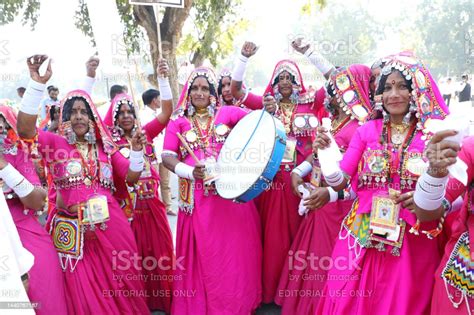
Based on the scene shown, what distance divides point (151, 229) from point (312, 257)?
1.49 metres

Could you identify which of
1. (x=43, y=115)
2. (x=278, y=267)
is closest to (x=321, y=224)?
(x=278, y=267)

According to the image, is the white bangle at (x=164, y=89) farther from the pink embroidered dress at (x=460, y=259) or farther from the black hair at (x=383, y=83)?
the pink embroidered dress at (x=460, y=259)

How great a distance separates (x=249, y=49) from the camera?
4.21 metres

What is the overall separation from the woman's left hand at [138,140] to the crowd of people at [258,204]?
0.03 m

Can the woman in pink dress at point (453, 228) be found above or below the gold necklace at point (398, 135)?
below

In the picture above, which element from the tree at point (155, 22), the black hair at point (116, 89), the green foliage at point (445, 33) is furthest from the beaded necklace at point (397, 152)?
the green foliage at point (445, 33)

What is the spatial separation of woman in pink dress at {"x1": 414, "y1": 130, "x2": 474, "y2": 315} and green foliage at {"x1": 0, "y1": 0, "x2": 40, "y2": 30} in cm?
812

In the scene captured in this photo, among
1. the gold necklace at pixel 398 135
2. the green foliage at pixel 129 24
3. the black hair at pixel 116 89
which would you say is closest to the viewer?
the gold necklace at pixel 398 135

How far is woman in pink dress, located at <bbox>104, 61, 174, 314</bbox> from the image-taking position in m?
3.91

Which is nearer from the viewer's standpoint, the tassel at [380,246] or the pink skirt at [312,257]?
the tassel at [380,246]

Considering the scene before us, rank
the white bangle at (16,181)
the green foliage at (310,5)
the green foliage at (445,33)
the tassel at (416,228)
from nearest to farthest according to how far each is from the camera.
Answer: the tassel at (416,228)
the white bangle at (16,181)
the green foliage at (310,5)
the green foliage at (445,33)

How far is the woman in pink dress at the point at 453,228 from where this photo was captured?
6.40 ft

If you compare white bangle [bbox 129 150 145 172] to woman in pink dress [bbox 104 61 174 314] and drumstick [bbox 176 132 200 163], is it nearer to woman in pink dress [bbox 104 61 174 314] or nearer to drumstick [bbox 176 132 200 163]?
drumstick [bbox 176 132 200 163]

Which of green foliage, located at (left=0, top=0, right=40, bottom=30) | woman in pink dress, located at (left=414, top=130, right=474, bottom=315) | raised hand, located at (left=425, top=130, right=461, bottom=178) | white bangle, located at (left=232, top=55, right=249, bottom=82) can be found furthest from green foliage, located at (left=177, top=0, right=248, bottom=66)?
raised hand, located at (left=425, top=130, right=461, bottom=178)
